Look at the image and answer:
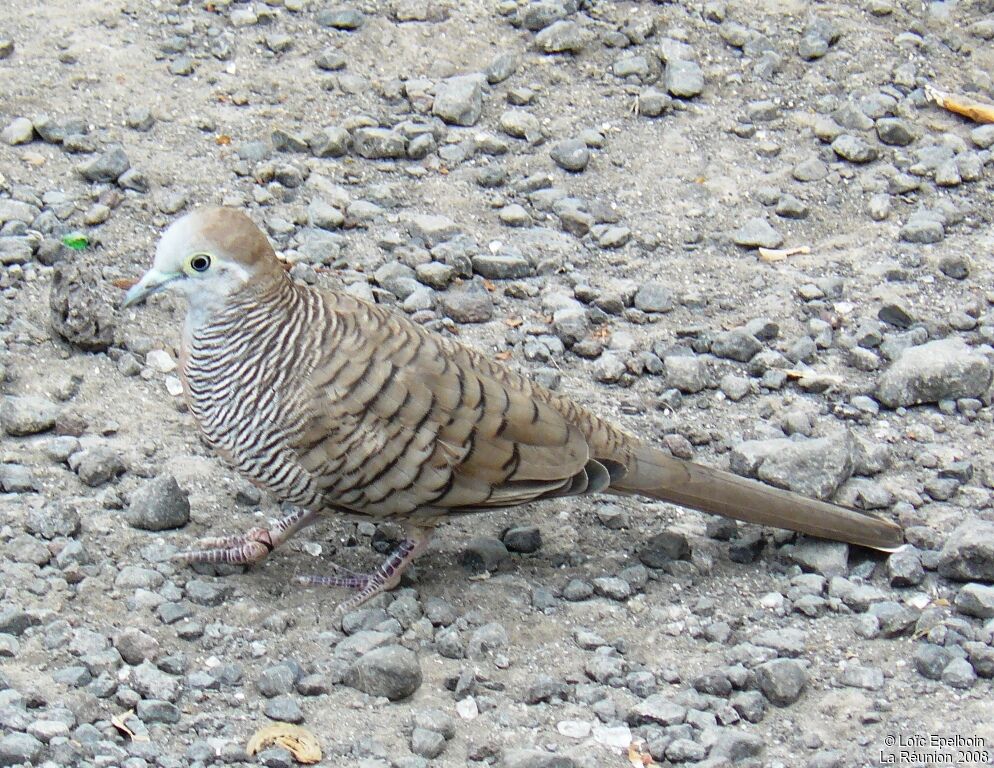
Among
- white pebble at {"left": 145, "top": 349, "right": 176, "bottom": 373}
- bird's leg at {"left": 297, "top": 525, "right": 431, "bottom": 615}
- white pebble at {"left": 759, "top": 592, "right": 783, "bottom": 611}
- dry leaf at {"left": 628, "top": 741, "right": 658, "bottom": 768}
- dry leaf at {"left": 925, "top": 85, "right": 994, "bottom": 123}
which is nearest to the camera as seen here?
dry leaf at {"left": 628, "top": 741, "right": 658, "bottom": 768}

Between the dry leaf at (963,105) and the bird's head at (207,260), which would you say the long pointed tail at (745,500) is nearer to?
the bird's head at (207,260)

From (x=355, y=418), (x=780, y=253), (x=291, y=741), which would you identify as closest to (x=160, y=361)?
(x=355, y=418)

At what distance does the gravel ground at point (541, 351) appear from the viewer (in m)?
4.38

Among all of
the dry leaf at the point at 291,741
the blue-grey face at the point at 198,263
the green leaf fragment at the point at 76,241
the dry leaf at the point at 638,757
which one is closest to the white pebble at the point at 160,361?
the green leaf fragment at the point at 76,241

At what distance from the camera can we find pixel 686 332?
20.7 feet

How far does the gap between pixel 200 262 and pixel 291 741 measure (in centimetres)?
154

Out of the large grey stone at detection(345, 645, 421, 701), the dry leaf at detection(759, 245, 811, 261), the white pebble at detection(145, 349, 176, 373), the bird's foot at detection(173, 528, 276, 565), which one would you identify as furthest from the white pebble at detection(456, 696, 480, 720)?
the dry leaf at detection(759, 245, 811, 261)

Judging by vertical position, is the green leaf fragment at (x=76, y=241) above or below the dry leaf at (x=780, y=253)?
below

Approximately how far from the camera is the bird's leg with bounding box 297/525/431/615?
5027 mm

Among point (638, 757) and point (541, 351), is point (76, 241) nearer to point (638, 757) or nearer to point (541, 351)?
point (541, 351)

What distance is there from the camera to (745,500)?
514 cm

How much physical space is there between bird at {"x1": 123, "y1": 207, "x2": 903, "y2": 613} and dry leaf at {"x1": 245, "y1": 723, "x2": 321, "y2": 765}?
2.54 feet

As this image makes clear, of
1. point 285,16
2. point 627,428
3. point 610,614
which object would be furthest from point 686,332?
point 285,16

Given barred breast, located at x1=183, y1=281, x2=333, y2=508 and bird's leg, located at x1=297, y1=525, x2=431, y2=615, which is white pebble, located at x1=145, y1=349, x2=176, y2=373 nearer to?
barred breast, located at x1=183, y1=281, x2=333, y2=508
